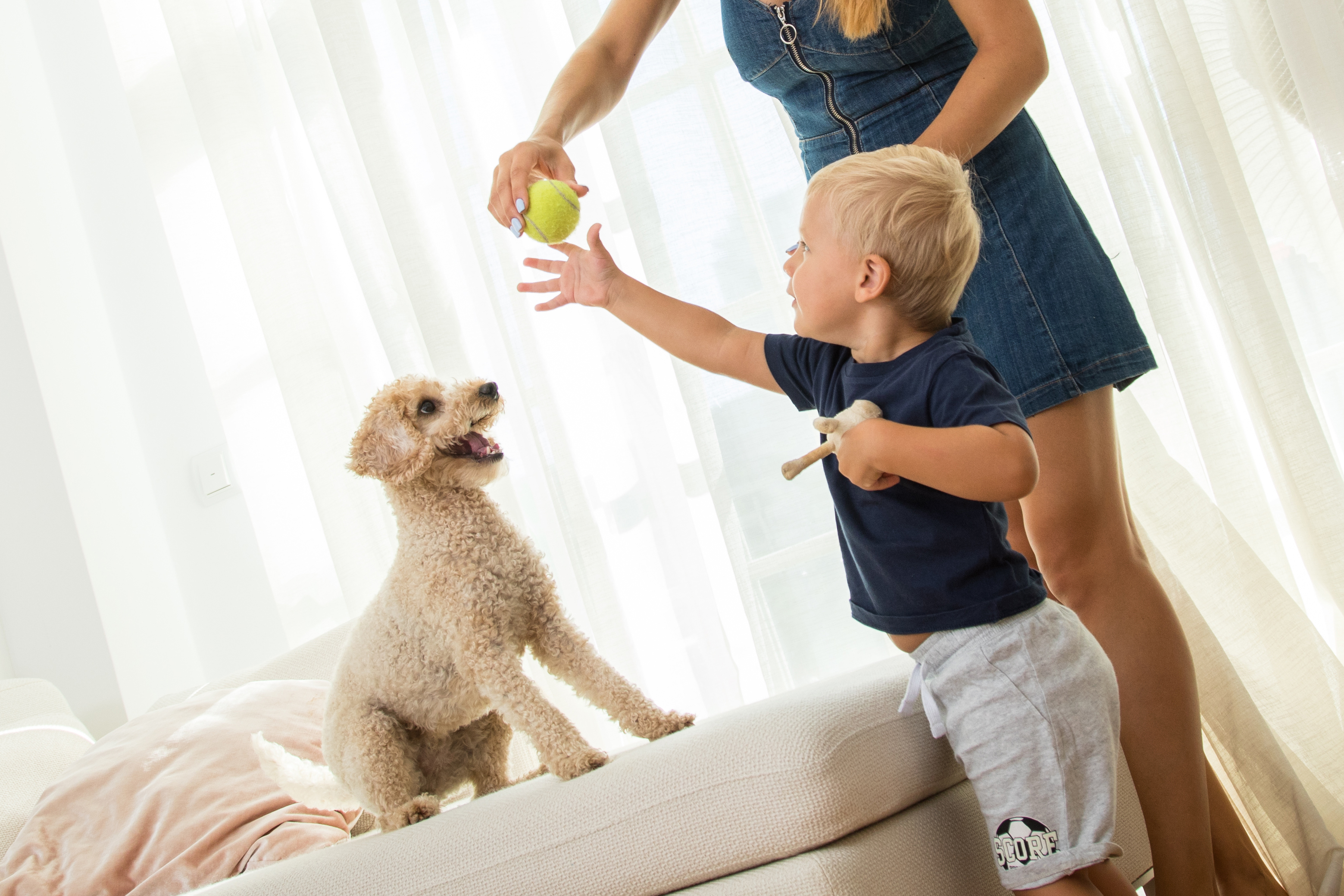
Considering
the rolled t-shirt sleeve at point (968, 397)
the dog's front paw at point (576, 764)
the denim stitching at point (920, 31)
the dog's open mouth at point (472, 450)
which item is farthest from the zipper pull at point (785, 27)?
the dog's front paw at point (576, 764)

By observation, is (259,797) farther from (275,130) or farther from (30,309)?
(30,309)

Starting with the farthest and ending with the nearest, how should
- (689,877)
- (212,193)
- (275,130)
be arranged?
(212,193), (275,130), (689,877)

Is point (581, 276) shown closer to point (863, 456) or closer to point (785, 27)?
point (785, 27)

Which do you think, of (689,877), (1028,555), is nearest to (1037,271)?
(1028,555)

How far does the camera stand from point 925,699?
931 millimetres

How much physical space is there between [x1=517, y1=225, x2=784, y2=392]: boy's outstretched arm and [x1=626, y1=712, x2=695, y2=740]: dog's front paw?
1.42ft

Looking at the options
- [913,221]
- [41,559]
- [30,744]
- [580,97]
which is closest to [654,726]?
[913,221]

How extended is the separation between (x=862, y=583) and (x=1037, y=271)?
1.37 ft

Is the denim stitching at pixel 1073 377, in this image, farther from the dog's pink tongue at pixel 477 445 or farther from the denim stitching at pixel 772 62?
the dog's pink tongue at pixel 477 445

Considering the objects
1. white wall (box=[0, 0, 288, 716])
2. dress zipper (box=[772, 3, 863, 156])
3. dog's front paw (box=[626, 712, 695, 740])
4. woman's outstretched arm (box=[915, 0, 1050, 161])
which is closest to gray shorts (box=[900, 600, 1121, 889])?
dog's front paw (box=[626, 712, 695, 740])

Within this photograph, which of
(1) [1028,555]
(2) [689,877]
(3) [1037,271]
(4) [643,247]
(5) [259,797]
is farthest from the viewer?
(4) [643,247]

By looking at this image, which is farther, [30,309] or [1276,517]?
[30,309]

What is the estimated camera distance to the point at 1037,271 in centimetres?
108

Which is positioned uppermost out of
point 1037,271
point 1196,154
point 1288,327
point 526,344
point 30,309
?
point 30,309
